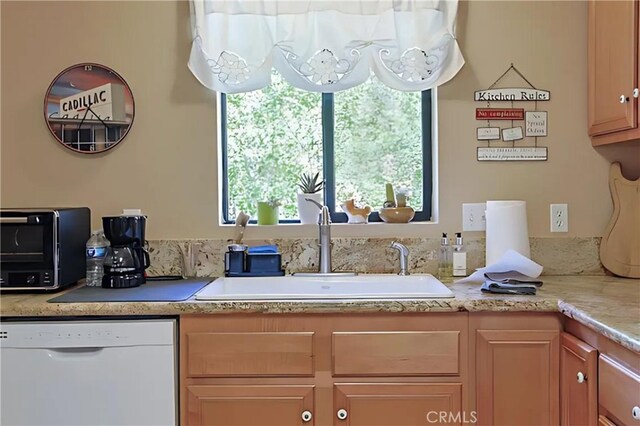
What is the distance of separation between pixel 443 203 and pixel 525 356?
0.78 metres

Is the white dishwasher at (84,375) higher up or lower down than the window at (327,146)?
lower down

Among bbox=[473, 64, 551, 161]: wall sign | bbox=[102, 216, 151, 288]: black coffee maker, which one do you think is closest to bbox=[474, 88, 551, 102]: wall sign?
bbox=[473, 64, 551, 161]: wall sign

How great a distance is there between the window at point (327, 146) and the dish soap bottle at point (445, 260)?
0.74 ft

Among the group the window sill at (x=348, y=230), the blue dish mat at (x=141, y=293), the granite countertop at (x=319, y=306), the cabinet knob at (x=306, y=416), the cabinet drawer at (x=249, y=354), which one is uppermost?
the window sill at (x=348, y=230)

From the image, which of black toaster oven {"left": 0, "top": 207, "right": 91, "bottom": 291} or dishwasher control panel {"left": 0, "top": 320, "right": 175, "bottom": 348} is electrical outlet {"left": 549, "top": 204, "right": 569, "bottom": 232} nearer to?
dishwasher control panel {"left": 0, "top": 320, "right": 175, "bottom": 348}

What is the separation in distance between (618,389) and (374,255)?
A: 108cm

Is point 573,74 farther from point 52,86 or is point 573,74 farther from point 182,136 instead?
point 52,86

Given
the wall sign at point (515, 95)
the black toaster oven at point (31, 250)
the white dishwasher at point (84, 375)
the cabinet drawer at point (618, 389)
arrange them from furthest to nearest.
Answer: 1. the wall sign at point (515, 95)
2. the black toaster oven at point (31, 250)
3. the white dishwasher at point (84, 375)
4. the cabinet drawer at point (618, 389)

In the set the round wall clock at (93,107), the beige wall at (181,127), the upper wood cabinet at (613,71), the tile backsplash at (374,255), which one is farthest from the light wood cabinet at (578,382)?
the round wall clock at (93,107)

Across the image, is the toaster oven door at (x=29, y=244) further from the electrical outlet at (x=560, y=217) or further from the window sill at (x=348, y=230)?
the electrical outlet at (x=560, y=217)

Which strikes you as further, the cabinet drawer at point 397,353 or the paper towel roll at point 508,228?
the paper towel roll at point 508,228

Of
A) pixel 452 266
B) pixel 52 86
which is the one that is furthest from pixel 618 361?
pixel 52 86

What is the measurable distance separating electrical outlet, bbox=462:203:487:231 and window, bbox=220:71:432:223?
18 cm

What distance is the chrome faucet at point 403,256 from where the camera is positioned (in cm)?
213
